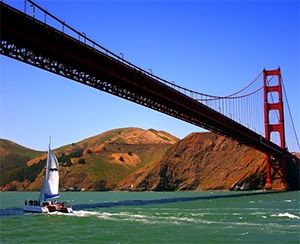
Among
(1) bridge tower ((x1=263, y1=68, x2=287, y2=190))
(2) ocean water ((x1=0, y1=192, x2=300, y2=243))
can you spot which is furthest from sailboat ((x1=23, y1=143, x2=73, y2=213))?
(1) bridge tower ((x1=263, y1=68, x2=287, y2=190))

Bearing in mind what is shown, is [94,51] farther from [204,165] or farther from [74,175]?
[74,175]

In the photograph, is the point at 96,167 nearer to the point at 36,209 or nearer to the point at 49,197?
the point at 49,197

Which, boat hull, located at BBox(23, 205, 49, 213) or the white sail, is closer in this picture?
boat hull, located at BBox(23, 205, 49, 213)

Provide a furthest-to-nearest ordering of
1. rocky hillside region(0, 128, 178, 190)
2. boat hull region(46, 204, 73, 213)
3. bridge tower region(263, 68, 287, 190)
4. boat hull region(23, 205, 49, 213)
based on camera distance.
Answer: rocky hillside region(0, 128, 178, 190) → bridge tower region(263, 68, 287, 190) → boat hull region(23, 205, 49, 213) → boat hull region(46, 204, 73, 213)

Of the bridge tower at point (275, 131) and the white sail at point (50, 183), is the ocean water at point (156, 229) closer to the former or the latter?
the white sail at point (50, 183)

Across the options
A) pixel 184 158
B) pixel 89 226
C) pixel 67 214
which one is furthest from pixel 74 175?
pixel 89 226

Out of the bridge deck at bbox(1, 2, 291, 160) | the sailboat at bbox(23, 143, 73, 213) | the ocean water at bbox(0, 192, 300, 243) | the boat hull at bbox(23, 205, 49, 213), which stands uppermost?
the bridge deck at bbox(1, 2, 291, 160)

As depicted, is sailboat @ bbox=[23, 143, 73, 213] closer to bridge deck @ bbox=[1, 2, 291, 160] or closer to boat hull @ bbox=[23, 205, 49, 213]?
boat hull @ bbox=[23, 205, 49, 213]

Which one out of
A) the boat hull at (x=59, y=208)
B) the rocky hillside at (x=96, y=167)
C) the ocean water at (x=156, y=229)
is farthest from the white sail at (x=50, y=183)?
the rocky hillside at (x=96, y=167)
